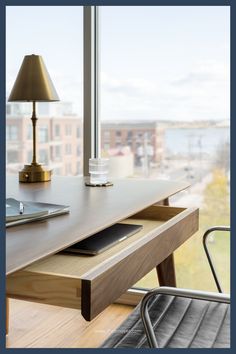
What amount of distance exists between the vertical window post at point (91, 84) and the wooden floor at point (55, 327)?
63 cm

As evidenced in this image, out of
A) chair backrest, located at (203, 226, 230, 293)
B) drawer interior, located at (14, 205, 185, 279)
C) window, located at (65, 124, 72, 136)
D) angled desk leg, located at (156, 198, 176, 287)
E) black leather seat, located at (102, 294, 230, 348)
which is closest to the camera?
drawer interior, located at (14, 205, 185, 279)

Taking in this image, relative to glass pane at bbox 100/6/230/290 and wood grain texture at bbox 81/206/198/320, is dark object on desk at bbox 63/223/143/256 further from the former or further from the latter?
glass pane at bbox 100/6/230/290

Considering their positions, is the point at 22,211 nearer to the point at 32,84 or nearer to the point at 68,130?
the point at 32,84

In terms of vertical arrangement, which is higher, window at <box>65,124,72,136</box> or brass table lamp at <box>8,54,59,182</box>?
brass table lamp at <box>8,54,59,182</box>

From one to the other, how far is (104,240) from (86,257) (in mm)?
132

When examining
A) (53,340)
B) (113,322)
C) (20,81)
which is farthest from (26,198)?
(113,322)

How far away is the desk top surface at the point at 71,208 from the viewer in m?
0.82

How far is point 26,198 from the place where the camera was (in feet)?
4.31

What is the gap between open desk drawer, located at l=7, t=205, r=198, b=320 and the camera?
834mm

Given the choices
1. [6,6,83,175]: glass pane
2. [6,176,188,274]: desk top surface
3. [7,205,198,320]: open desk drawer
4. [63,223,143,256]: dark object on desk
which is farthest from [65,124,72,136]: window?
[7,205,198,320]: open desk drawer

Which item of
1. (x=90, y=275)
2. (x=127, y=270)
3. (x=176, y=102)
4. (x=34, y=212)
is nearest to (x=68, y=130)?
(x=176, y=102)

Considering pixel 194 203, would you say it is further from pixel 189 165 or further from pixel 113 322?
pixel 113 322

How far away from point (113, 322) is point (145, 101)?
0.95m

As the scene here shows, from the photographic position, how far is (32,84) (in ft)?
5.60
